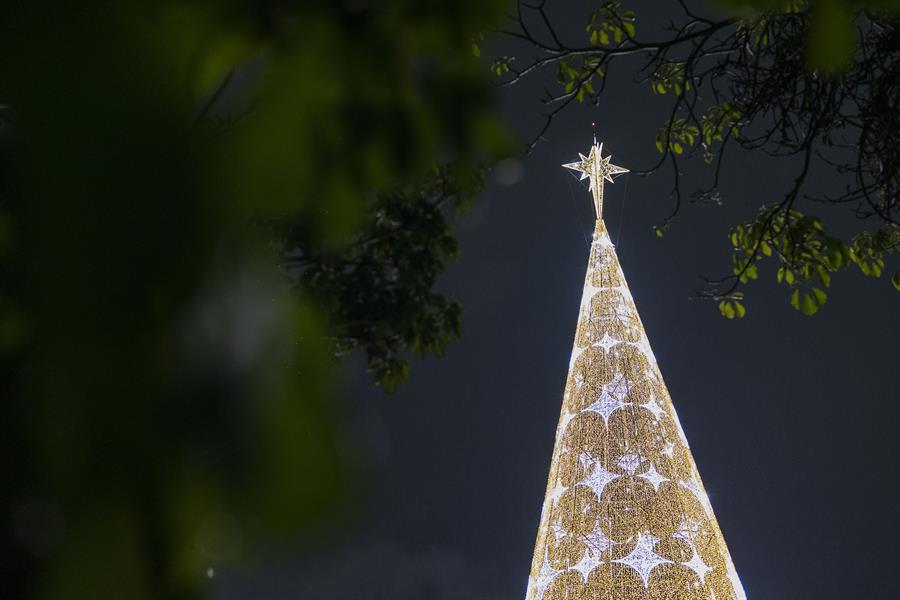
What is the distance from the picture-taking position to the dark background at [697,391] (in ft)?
32.2

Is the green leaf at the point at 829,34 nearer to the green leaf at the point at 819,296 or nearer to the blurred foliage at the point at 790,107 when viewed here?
the blurred foliage at the point at 790,107

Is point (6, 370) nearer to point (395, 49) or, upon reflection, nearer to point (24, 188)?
point (24, 188)

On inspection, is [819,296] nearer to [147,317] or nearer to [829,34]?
[829,34]

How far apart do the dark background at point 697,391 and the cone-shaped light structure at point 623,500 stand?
4289 mm

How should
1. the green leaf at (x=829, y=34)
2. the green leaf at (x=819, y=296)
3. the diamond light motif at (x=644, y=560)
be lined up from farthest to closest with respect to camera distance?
1. the diamond light motif at (x=644, y=560)
2. the green leaf at (x=819, y=296)
3. the green leaf at (x=829, y=34)

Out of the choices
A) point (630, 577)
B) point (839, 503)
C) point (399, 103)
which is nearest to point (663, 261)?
→ point (839, 503)

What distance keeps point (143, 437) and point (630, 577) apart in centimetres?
421

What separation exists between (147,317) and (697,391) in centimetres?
1130

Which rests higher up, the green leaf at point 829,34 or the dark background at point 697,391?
the dark background at point 697,391

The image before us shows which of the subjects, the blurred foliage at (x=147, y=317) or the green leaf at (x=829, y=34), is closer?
the blurred foliage at (x=147, y=317)

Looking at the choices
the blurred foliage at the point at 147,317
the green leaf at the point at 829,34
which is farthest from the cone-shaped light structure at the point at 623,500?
the blurred foliage at the point at 147,317

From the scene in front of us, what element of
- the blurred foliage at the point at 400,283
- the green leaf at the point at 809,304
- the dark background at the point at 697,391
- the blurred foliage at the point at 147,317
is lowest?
the blurred foliage at the point at 147,317

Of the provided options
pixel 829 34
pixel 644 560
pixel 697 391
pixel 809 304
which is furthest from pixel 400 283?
pixel 697 391

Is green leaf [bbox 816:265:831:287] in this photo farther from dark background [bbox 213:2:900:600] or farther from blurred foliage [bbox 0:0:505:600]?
dark background [bbox 213:2:900:600]
